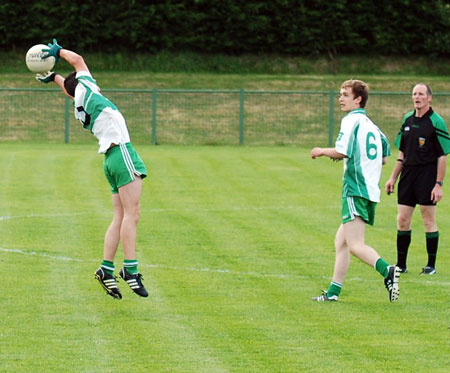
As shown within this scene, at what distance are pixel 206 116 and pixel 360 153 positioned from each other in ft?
84.3

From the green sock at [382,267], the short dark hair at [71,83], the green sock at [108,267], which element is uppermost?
the short dark hair at [71,83]

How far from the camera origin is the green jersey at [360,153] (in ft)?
31.1

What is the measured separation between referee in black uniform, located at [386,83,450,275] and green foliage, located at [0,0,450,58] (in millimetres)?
33142

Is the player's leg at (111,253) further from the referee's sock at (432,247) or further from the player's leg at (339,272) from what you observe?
the referee's sock at (432,247)

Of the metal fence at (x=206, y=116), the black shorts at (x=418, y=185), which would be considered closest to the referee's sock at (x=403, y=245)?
the black shorts at (x=418, y=185)

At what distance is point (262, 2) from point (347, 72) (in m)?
4.58

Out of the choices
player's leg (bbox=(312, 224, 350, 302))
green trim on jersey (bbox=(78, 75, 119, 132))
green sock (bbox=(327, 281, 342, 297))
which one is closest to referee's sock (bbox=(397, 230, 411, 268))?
player's leg (bbox=(312, 224, 350, 302))

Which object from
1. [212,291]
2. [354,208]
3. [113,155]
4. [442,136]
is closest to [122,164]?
[113,155]

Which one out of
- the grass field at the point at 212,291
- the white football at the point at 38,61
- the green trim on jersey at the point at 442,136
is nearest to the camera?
the grass field at the point at 212,291

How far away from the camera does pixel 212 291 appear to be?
33.9 ft

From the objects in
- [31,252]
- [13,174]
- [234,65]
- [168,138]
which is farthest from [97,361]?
[234,65]

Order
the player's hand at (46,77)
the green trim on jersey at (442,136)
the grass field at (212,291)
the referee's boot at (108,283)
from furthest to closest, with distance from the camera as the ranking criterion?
the green trim on jersey at (442,136) → the player's hand at (46,77) → the referee's boot at (108,283) → the grass field at (212,291)

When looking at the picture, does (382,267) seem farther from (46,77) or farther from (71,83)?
(46,77)

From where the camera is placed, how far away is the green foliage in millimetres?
44406
